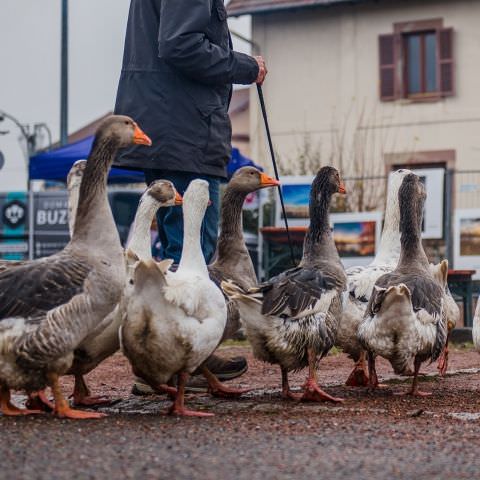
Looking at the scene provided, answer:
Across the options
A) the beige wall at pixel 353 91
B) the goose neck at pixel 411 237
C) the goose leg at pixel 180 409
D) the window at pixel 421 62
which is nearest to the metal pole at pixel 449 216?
the goose neck at pixel 411 237

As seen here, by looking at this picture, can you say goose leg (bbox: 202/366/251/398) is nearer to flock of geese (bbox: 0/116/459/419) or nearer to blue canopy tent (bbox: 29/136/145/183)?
flock of geese (bbox: 0/116/459/419)

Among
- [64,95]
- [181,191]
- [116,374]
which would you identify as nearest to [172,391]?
[181,191]

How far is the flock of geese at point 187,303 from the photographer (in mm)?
5281

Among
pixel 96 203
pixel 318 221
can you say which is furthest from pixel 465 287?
pixel 96 203

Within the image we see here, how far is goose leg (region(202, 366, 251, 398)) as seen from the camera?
6.55 metres

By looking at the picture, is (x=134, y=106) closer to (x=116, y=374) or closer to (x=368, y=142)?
(x=116, y=374)

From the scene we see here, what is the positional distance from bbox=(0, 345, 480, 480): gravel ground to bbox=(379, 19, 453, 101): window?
67.0ft

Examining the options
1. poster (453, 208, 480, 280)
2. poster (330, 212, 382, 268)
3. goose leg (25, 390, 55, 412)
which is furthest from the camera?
poster (330, 212, 382, 268)

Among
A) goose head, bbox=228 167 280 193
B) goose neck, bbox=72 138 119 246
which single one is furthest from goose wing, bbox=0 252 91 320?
goose head, bbox=228 167 280 193

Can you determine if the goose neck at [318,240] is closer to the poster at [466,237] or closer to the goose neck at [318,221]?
the goose neck at [318,221]

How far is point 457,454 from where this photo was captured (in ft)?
14.2

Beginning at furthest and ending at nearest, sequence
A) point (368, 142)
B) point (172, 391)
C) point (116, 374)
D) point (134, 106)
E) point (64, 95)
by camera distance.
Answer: point (368, 142), point (64, 95), point (116, 374), point (134, 106), point (172, 391)

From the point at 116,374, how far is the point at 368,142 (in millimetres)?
18213

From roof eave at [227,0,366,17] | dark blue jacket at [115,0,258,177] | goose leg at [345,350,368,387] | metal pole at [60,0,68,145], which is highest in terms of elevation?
roof eave at [227,0,366,17]
